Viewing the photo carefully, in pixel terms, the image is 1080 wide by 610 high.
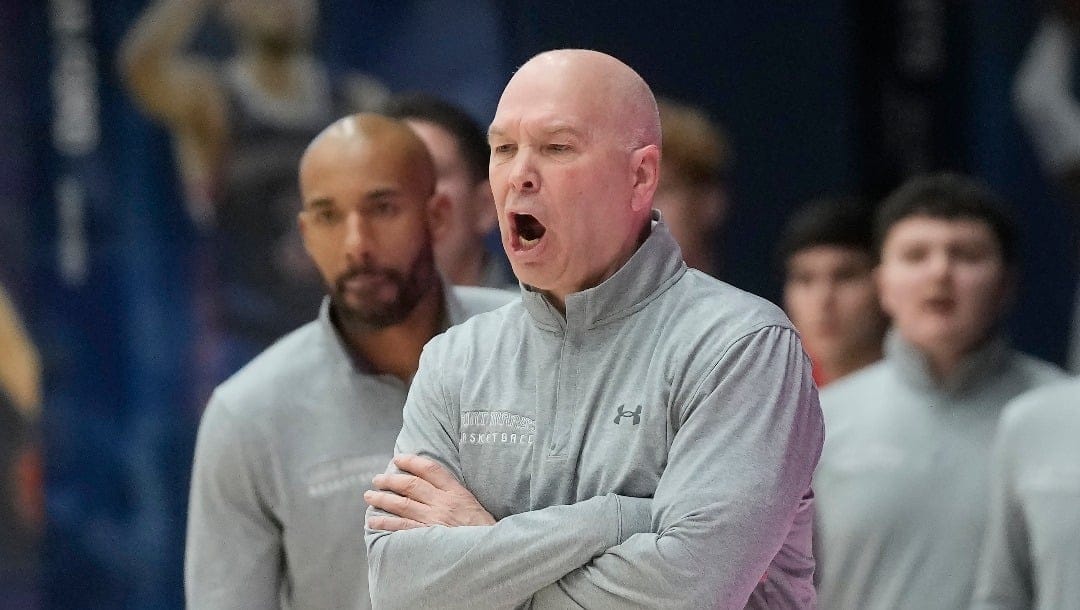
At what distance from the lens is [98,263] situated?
7.42m

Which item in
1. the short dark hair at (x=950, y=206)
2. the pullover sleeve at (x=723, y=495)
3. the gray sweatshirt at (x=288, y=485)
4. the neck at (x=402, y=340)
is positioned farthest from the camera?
the short dark hair at (x=950, y=206)

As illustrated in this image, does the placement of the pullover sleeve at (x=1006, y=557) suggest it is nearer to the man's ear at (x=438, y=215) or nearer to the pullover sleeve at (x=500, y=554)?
the man's ear at (x=438, y=215)

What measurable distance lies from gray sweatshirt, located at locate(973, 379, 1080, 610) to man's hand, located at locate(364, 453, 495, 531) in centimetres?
188

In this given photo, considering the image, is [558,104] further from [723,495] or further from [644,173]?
[723,495]

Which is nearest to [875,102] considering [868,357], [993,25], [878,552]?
[993,25]

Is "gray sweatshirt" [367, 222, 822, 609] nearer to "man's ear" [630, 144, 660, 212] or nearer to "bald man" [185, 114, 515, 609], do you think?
A: "man's ear" [630, 144, 660, 212]

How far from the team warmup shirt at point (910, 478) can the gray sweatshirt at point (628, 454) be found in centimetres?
221

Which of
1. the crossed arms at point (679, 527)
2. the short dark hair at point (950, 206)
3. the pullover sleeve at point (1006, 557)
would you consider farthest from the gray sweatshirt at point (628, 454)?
the short dark hair at point (950, 206)

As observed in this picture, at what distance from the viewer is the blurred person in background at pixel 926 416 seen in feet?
16.5

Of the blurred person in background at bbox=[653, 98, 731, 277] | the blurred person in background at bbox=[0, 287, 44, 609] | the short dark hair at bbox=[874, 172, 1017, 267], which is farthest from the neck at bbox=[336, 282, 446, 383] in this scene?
the blurred person in background at bbox=[0, 287, 44, 609]

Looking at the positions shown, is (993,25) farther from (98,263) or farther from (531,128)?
(531,128)

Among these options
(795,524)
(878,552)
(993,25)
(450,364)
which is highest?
(993,25)

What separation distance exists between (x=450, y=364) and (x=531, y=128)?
0.44 meters

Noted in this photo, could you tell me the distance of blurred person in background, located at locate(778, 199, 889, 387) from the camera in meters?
6.01
